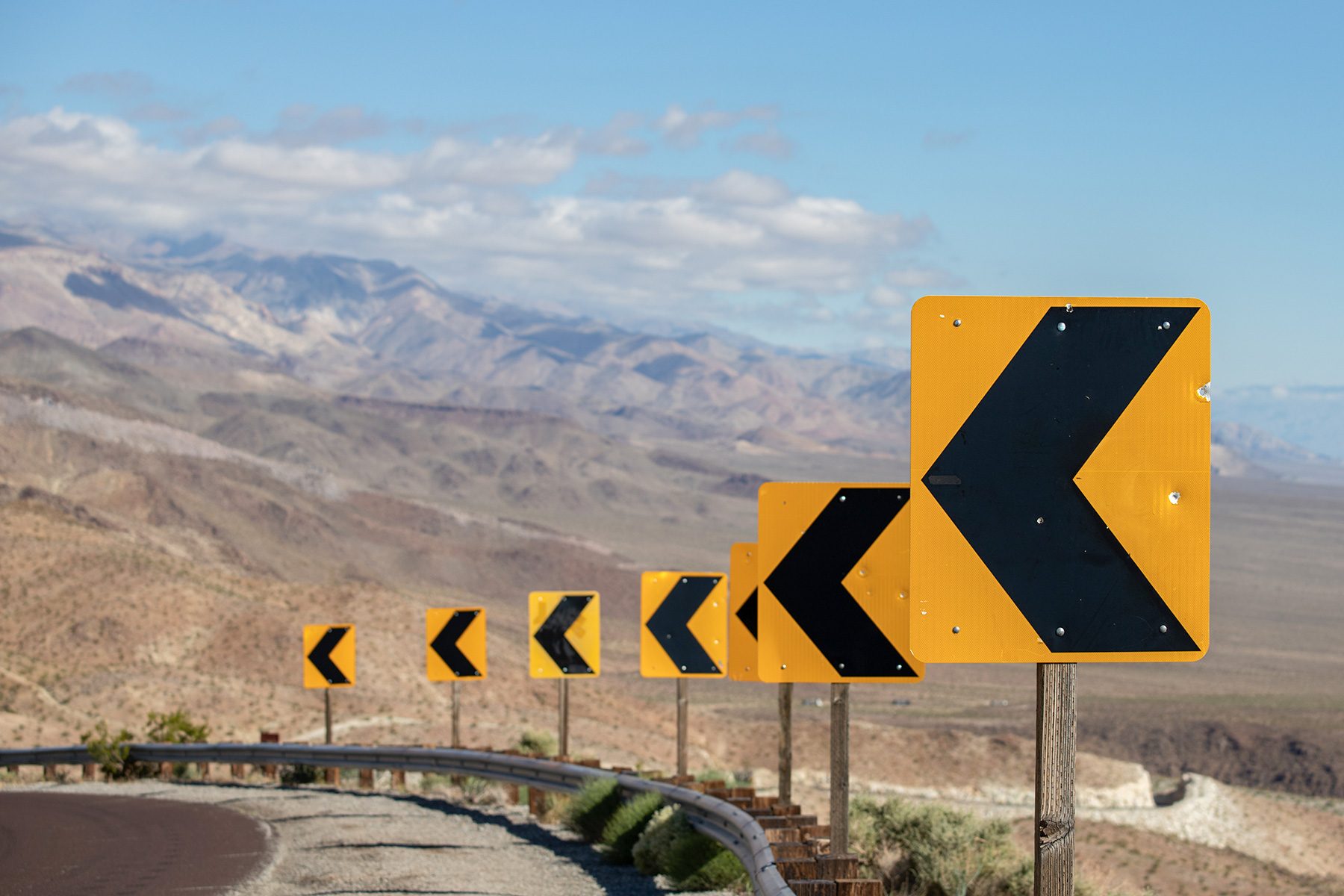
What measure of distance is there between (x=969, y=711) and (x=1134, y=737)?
316 inches

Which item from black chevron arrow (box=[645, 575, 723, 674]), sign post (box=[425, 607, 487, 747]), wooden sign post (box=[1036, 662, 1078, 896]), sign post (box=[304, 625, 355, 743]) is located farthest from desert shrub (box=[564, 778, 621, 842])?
wooden sign post (box=[1036, 662, 1078, 896])

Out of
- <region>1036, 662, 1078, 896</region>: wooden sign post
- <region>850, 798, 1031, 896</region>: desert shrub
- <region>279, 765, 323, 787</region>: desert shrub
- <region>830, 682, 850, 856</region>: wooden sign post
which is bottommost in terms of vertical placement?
<region>279, 765, 323, 787</region>: desert shrub

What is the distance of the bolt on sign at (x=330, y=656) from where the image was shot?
18.9 m

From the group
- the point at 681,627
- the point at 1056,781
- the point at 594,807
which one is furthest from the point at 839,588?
the point at 594,807

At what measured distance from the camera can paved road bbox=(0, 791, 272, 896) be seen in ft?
32.7

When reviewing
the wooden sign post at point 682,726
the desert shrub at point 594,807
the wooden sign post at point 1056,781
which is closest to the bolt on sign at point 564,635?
the wooden sign post at point 682,726

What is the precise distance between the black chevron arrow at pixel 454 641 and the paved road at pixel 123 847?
318 centimetres

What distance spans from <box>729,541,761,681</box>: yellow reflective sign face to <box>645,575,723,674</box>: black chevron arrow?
177 cm

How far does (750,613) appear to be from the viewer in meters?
9.81

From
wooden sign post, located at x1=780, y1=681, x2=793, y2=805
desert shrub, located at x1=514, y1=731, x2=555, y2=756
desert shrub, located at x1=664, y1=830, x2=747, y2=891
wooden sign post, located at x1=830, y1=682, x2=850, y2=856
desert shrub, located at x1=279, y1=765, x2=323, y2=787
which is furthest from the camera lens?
desert shrub, located at x1=514, y1=731, x2=555, y2=756

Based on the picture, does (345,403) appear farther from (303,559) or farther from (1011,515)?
(1011,515)

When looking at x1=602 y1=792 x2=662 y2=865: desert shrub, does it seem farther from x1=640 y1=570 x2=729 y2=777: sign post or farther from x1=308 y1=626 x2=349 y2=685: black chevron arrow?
x1=308 y1=626 x2=349 y2=685: black chevron arrow

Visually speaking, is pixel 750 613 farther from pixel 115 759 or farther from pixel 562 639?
pixel 115 759

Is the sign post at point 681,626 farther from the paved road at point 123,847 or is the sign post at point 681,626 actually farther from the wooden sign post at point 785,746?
the paved road at point 123,847
